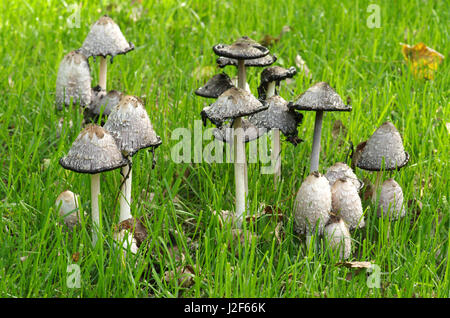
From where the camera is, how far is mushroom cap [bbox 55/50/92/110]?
3676 millimetres

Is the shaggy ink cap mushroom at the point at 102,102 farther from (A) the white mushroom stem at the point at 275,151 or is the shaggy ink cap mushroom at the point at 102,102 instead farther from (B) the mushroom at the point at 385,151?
(B) the mushroom at the point at 385,151

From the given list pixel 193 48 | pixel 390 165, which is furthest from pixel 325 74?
pixel 390 165

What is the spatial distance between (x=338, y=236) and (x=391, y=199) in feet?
1.34

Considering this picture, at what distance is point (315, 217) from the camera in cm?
267

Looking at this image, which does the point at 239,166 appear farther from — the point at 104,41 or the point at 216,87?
the point at 104,41

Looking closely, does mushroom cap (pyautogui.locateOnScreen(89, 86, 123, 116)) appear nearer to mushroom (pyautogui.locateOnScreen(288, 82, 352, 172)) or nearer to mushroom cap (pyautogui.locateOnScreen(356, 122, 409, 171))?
mushroom (pyautogui.locateOnScreen(288, 82, 352, 172))

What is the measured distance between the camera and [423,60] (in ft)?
14.9

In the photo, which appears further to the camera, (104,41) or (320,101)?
(104,41)

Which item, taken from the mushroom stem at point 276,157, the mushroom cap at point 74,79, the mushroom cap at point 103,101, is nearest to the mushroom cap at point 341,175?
the mushroom stem at point 276,157

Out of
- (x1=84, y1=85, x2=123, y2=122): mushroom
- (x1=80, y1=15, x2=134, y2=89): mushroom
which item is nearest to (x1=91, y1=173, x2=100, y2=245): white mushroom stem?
(x1=84, y1=85, x2=123, y2=122): mushroom

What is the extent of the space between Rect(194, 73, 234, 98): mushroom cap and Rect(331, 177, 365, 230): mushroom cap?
75 cm

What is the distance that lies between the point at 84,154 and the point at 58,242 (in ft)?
1.32

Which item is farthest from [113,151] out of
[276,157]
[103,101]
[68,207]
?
[103,101]

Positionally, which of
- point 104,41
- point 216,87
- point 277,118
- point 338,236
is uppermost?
point 104,41
